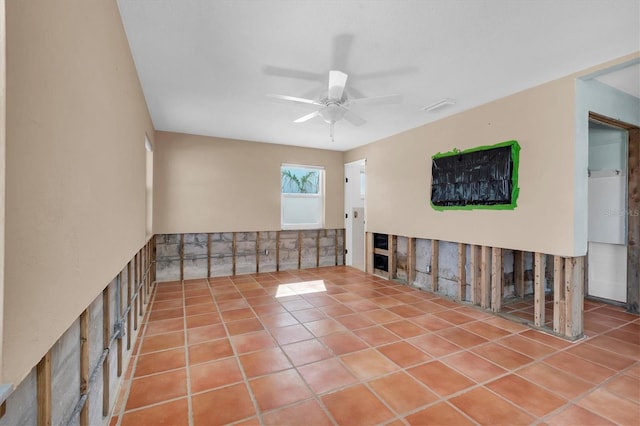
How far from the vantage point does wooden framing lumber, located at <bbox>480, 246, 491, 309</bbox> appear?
11.9 feet

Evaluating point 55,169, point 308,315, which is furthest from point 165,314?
point 55,169

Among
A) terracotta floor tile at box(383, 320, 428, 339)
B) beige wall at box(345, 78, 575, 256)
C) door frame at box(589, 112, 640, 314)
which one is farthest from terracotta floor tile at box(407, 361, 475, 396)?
door frame at box(589, 112, 640, 314)

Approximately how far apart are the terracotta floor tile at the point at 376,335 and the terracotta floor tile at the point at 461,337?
0.52 meters

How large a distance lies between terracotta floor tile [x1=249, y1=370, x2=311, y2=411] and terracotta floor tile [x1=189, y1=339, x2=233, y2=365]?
1.78 ft

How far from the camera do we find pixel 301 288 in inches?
182

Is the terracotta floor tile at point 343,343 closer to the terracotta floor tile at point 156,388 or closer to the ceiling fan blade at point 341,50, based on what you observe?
the terracotta floor tile at point 156,388

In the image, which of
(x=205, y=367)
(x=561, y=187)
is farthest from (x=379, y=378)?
(x=561, y=187)

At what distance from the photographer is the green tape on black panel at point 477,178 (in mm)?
3297

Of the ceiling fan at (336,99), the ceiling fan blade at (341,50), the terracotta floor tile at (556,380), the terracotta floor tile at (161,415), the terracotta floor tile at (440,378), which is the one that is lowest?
the terracotta floor tile at (161,415)

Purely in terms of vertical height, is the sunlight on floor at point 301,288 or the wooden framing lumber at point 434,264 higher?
the wooden framing lumber at point 434,264

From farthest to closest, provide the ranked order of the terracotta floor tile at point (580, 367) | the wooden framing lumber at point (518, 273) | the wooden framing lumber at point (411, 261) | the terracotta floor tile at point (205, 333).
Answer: the wooden framing lumber at point (411, 261), the wooden framing lumber at point (518, 273), the terracotta floor tile at point (205, 333), the terracotta floor tile at point (580, 367)

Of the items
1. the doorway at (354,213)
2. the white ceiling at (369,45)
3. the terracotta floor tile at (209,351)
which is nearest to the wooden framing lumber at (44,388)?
the terracotta floor tile at (209,351)

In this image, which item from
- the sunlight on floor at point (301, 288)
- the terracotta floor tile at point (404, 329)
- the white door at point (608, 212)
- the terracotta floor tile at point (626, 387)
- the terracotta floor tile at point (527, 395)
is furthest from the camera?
the sunlight on floor at point (301, 288)

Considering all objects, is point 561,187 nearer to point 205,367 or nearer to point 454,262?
point 454,262
